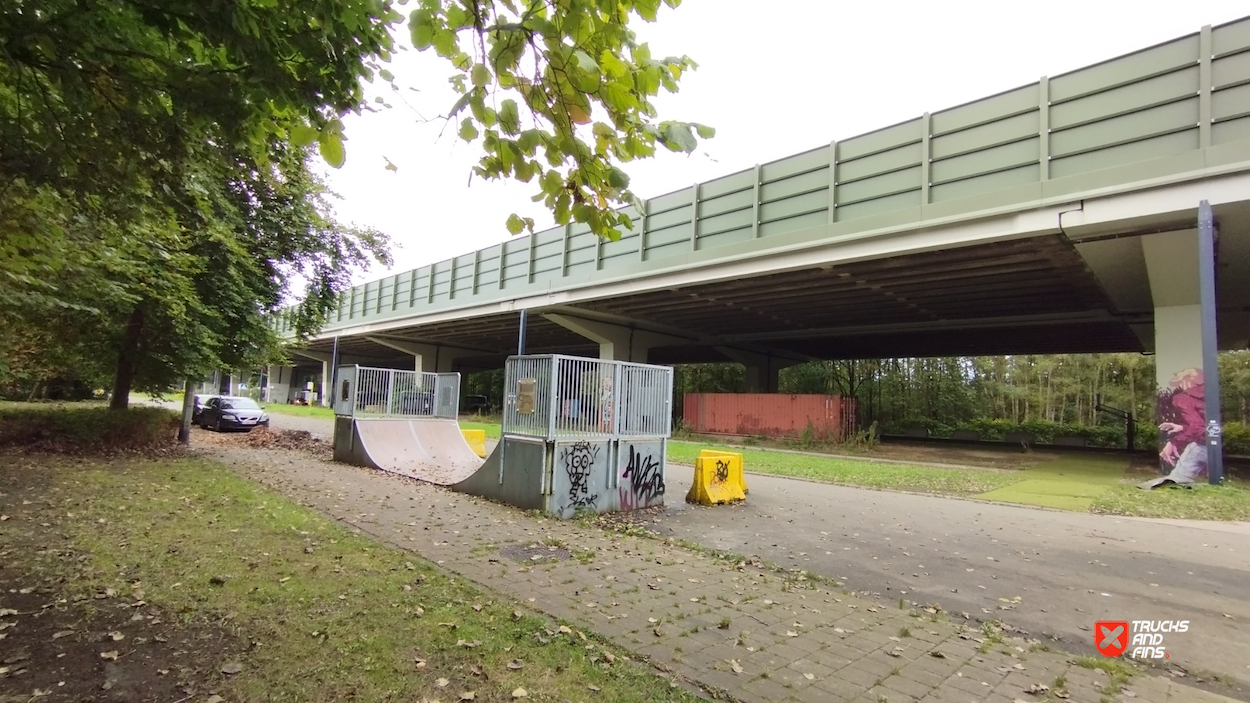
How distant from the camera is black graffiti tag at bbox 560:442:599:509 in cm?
931

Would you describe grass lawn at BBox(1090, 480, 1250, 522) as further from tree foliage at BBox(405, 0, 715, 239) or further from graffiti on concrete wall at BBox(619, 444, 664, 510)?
tree foliage at BBox(405, 0, 715, 239)

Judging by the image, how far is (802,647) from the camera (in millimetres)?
4430

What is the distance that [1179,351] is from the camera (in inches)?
617

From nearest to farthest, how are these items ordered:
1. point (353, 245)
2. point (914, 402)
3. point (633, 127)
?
point (633, 127) → point (353, 245) → point (914, 402)

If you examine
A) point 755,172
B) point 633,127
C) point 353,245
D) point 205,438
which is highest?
point 755,172

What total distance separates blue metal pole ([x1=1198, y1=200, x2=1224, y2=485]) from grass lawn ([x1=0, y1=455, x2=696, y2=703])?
15.4m

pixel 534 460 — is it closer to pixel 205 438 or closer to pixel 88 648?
pixel 88 648

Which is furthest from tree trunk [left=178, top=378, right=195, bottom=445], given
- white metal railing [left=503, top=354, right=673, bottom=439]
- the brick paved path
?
the brick paved path

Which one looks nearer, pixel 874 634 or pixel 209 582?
pixel 874 634

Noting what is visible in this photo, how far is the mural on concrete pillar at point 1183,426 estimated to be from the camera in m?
14.5

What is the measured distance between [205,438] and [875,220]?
70.4 ft

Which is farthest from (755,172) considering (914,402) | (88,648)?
(914,402)

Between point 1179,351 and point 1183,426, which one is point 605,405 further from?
point 1179,351

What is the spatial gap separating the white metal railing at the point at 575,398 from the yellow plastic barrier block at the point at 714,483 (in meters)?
1.07
